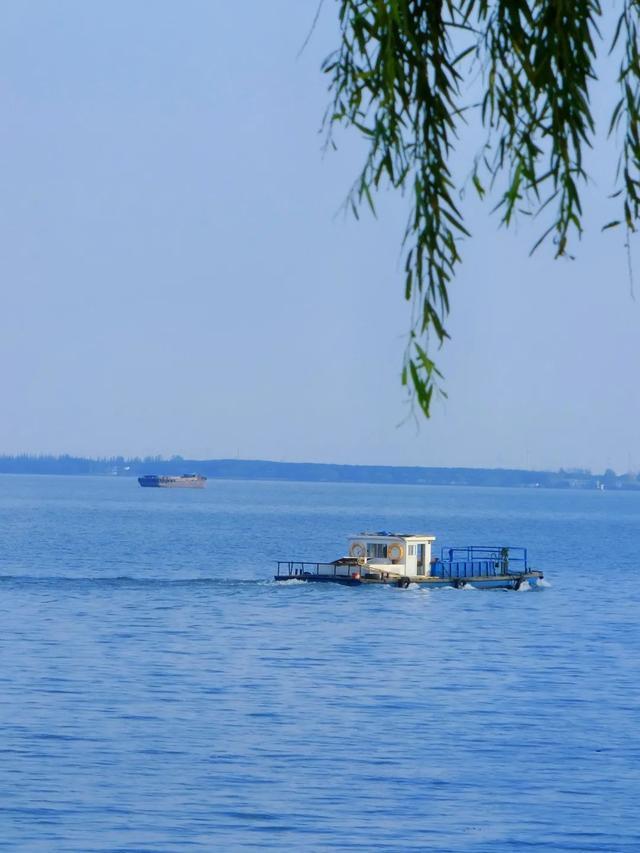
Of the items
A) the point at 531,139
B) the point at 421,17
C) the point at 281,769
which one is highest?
the point at 421,17

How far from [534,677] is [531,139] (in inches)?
1966

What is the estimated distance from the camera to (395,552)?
8875cm

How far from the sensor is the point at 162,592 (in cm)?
8888

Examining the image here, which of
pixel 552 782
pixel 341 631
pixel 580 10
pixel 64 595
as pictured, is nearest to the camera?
pixel 580 10

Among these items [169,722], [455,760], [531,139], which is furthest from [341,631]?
[531,139]

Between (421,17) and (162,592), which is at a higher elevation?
(421,17)

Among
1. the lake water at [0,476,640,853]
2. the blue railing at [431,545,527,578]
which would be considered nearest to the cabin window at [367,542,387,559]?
the lake water at [0,476,640,853]

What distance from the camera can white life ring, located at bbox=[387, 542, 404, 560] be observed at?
3469 inches

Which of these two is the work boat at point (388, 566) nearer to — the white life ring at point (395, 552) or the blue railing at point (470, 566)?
the white life ring at point (395, 552)

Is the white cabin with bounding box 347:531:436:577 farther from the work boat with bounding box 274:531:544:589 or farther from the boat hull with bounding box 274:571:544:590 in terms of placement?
the boat hull with bounding box 274:571:544:590

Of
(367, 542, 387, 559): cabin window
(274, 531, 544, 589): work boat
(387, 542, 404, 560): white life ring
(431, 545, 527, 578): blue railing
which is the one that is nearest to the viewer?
(274, 531, 544, 589): work boat

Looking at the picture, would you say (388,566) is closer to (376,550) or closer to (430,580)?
(376,550)

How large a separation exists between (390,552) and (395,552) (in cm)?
29

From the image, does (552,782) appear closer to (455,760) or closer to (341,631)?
(455,760)
